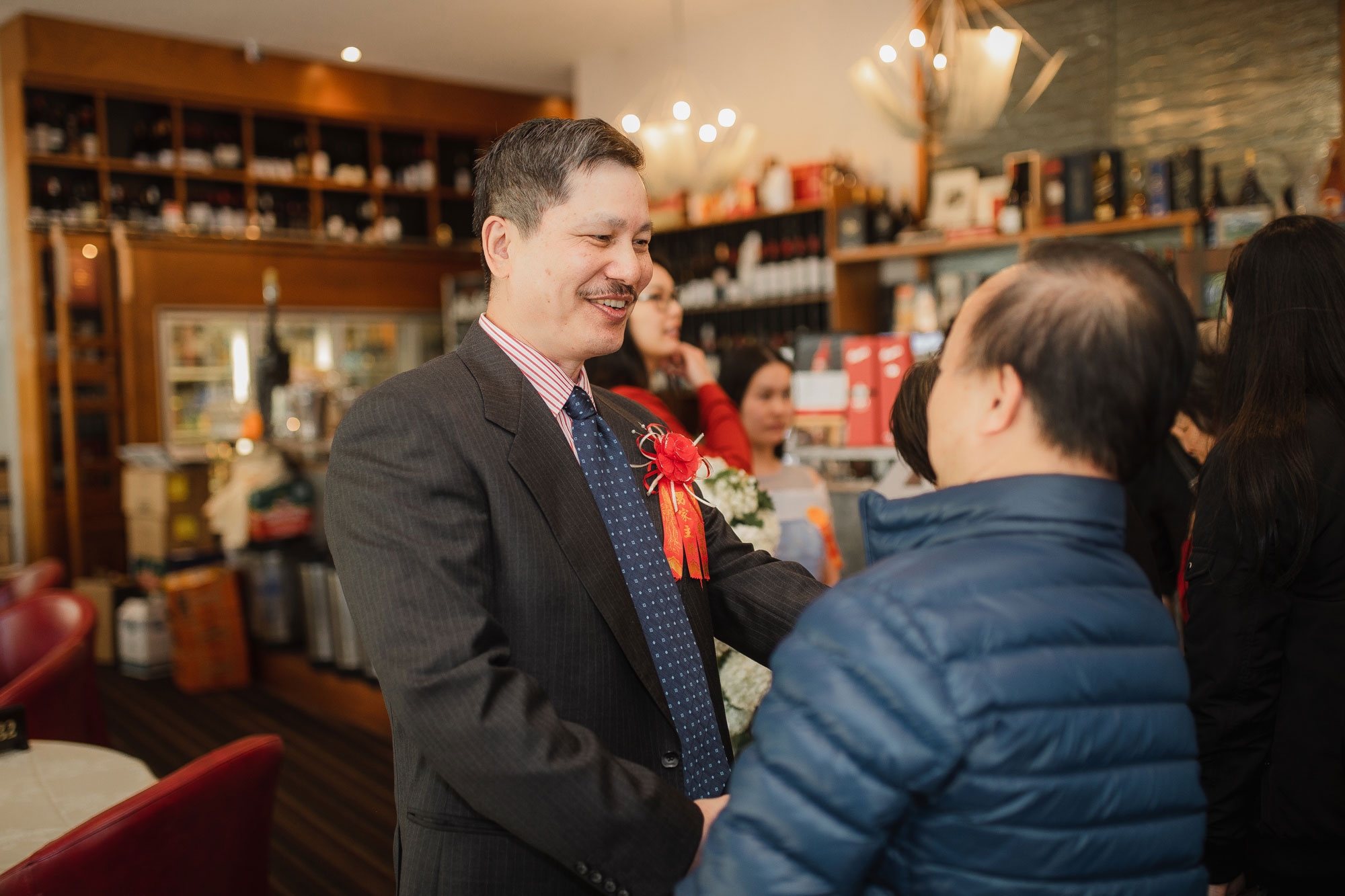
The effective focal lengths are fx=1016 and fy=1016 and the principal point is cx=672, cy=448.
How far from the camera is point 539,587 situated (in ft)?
3.91

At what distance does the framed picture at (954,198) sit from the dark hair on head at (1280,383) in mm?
5040

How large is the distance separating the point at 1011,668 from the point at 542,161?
2.76 ft

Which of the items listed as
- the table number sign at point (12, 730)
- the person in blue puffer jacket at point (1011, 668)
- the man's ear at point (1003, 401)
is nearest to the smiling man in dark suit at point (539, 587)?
the person in blue puffer jacket at point (1011, 668)

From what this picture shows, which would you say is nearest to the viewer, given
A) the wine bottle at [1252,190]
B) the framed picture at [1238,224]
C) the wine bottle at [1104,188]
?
the framed picture at [1238,224]

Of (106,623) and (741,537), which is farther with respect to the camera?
(106,623)

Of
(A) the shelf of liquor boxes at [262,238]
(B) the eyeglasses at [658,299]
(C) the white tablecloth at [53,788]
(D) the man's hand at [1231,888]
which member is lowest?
(D) the man's hand at [1231,888]

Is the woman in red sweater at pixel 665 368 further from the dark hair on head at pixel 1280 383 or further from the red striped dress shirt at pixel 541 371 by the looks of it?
the dark hair on head at pixel 1280 383

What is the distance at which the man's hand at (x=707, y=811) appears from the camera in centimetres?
109

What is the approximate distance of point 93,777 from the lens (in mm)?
2180

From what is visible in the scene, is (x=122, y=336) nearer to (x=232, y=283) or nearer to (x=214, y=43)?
(x=232, y=283)

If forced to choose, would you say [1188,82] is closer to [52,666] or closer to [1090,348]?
[1090,348]

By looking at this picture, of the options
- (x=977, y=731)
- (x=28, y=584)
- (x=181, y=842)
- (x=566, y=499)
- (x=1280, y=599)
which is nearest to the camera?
(x=977, y=731)

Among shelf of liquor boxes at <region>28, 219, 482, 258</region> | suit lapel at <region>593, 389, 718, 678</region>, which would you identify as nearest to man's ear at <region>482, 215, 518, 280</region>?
suit lapel at <region>593, 389, 718, 678</region>

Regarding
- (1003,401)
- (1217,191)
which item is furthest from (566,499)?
(1217,191)
